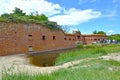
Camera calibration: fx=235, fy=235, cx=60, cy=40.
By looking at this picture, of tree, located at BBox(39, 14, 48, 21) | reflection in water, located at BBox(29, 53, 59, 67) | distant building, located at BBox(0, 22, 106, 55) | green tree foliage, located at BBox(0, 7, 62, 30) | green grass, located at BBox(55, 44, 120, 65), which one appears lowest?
reflection in water, located at BBox(29, 53, 59, 67)

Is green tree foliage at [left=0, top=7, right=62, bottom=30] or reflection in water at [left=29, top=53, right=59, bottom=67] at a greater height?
green tree foliage at [left=0, top=7, right=62, bottom=30]

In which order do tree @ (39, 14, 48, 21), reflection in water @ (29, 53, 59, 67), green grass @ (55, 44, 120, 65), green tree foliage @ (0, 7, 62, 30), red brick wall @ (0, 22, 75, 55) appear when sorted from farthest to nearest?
tree @ (39, 14, 48, 21), green tree foliage @ (0, 7, 62, 30), red brick wall @ (0, 22, 75, 55), green grass @ (55, 44, 120, 65), reflection in water @ (29, 53, 59, 67)

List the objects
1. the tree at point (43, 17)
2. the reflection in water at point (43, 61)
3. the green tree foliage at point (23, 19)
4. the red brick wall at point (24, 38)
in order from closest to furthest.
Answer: the reflection in water at point (43, 61) < the red brick wall at point (24, 38) < the green tree foliage at point (23, 19) < the tree at point (43, 17)

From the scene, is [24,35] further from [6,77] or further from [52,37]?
[6,77]

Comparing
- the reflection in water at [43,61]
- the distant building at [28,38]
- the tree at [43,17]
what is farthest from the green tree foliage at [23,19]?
the reflection in water at [43,61]

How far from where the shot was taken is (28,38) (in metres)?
27.0

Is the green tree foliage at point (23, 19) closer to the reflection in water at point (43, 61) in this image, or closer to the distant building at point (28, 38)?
the distant building at point (28, 38)

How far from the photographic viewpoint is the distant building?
23.6 m

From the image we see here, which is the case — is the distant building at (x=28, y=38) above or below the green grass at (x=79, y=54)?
above

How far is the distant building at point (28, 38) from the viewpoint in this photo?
23562 mm

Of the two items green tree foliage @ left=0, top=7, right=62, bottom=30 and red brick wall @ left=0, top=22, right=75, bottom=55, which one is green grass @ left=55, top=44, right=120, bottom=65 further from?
green tree foliage @ left=0, top=7, right=62, bottom=30

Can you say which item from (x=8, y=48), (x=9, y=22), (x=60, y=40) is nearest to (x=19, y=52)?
(x=8, y=48)

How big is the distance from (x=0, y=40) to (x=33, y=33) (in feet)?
18.8

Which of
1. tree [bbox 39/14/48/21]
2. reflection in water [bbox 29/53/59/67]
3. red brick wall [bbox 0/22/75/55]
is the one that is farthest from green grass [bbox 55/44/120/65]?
tree [bbox 39/14/48/21]
